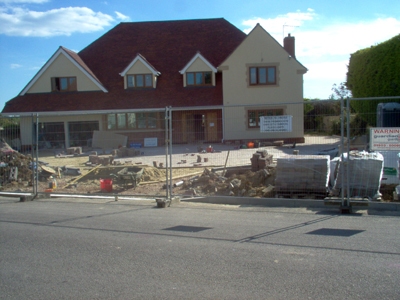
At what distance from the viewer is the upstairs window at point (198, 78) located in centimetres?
2759

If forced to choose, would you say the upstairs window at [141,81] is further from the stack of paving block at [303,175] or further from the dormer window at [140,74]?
the stack of paving block at [303,175]

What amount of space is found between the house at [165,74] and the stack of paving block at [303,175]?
560 inches

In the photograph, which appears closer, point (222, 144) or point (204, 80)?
point (222, 144)

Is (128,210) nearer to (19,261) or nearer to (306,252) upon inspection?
(19,261)

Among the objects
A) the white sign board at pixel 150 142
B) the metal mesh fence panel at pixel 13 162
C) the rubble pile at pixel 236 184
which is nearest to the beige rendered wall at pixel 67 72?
the metal mesh fence panel at pixel 13 162

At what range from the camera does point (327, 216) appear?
7.35 metres

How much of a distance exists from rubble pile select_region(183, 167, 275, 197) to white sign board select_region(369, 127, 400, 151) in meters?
2.88

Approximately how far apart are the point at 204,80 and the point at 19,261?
2389cm

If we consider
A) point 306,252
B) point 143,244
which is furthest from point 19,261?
point 306,252

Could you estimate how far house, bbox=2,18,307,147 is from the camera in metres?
25.8

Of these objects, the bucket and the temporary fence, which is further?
the bucket

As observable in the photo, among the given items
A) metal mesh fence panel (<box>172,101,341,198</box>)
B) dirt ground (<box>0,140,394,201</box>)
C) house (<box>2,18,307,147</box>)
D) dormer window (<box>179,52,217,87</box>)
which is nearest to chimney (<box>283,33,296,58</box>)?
house (<box>2,18,307,147</box>)

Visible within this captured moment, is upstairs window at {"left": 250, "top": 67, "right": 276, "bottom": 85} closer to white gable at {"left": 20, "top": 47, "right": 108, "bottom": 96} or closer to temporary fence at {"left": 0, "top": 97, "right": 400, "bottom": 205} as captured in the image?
white gable at {"left": 20, "top": 47, "right": 108, "bottom": 96}

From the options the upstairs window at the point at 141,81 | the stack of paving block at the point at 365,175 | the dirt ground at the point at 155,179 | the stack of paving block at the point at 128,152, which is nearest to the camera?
the stack of paving block at the point at 365,175
